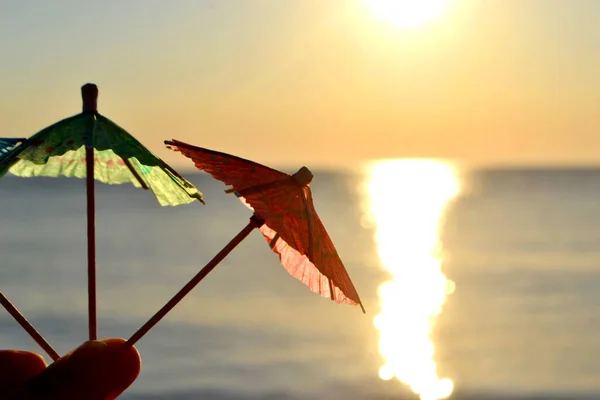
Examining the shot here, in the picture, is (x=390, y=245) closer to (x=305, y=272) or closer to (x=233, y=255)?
(x=233, y=255)

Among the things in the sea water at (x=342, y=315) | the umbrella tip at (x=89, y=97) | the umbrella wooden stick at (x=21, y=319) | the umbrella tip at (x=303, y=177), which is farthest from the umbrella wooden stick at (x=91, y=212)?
the sea water at (x=342, y=315)

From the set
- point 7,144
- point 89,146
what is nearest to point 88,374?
point 89,146

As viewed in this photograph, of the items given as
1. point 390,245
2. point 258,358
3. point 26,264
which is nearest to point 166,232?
point 390,245

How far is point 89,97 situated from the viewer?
82.1 inches

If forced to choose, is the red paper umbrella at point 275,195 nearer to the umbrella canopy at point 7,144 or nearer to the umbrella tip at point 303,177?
the umbrella tip at point 303,177

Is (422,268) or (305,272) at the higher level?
(422,268)

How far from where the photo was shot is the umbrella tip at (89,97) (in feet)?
6.70

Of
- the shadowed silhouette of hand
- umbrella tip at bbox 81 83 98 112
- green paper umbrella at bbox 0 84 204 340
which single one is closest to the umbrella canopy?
green paper umbrella at bbox 0 84 204 340

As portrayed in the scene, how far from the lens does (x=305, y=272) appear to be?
Answer: 8.32ft

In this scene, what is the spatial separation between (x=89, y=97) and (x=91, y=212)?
1.01ft

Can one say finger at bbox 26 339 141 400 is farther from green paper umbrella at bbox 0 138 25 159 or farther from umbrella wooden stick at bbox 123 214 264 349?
green paper umbrella at bbox 0 138 25 159

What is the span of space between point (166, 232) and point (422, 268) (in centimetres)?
1650

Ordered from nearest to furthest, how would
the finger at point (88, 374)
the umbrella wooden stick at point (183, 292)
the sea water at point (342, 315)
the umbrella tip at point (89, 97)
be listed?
the finger at point (88, 374) < the umbrella wooden stick at point (183, 292) < the umbrella tip at point (89, 97) < the sea water at point (342, 315)

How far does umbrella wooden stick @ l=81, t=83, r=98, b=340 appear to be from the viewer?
189 centimetres
